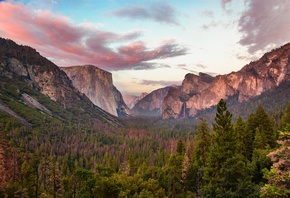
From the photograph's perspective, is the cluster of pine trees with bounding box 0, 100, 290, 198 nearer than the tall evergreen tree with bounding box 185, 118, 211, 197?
Yes

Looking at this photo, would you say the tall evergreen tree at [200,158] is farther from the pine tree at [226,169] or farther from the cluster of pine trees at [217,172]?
the pine tree at [226,169]

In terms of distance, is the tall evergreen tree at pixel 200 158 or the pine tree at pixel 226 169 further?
the tall evergreen tree at pixel 200 158

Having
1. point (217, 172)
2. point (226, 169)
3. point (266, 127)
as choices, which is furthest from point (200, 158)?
point (226, 169)

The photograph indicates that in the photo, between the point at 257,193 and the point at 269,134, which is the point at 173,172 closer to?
the point at 269,134

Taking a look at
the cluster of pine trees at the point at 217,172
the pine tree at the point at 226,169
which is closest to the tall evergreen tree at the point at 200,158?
the cluster of pine trees at the point at 217,172

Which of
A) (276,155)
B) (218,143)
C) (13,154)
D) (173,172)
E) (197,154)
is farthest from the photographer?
(13,154)

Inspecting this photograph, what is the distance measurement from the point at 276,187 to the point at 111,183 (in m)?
38.0

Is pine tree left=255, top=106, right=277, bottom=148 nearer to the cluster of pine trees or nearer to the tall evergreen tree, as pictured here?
the cluster of pine trees

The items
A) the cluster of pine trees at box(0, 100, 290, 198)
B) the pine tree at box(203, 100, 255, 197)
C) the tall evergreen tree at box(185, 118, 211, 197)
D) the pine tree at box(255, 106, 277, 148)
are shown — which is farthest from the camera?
the tall evergreen tree at box(185, 118, 211, 197)

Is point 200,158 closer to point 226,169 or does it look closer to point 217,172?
point 217,172

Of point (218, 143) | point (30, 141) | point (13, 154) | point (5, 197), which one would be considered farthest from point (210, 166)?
point (30, 141)

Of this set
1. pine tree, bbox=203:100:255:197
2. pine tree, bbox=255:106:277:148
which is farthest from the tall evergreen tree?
pine tree, bbox=203:100:255:197

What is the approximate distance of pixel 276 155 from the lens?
66.1ft

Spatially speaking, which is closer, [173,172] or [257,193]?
[257,193]
